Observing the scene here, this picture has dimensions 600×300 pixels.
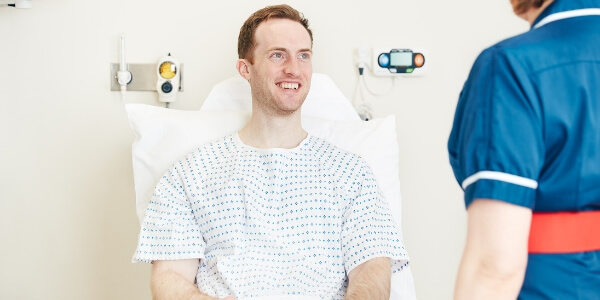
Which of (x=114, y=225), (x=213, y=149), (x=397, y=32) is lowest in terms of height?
(x=114, y=225)

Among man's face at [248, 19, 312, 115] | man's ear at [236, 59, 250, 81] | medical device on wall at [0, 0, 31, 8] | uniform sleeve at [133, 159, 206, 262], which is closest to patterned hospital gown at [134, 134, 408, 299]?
uniform sleeve at [133, 159, 206, 262]

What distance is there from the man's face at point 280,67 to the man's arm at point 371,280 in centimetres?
48

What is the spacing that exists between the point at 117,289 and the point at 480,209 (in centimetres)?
173

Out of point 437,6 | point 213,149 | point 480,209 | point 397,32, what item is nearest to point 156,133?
point 213,149

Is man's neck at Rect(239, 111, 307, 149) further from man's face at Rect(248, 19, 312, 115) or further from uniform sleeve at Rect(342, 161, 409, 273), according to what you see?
uniform sleeve at Rect(342, 161, 409, 273)

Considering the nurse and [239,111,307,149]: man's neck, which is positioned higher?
the nurse

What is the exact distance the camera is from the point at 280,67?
6.66 feet

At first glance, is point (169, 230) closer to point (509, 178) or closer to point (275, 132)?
point (275, 132)

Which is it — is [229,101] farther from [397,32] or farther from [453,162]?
[453,162]

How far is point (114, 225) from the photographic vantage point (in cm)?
244

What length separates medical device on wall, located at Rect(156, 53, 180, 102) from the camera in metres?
2.37

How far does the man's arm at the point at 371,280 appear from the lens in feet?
5.67

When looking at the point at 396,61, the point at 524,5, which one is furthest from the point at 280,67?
the point at 524,5

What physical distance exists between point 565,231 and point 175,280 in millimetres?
1052
